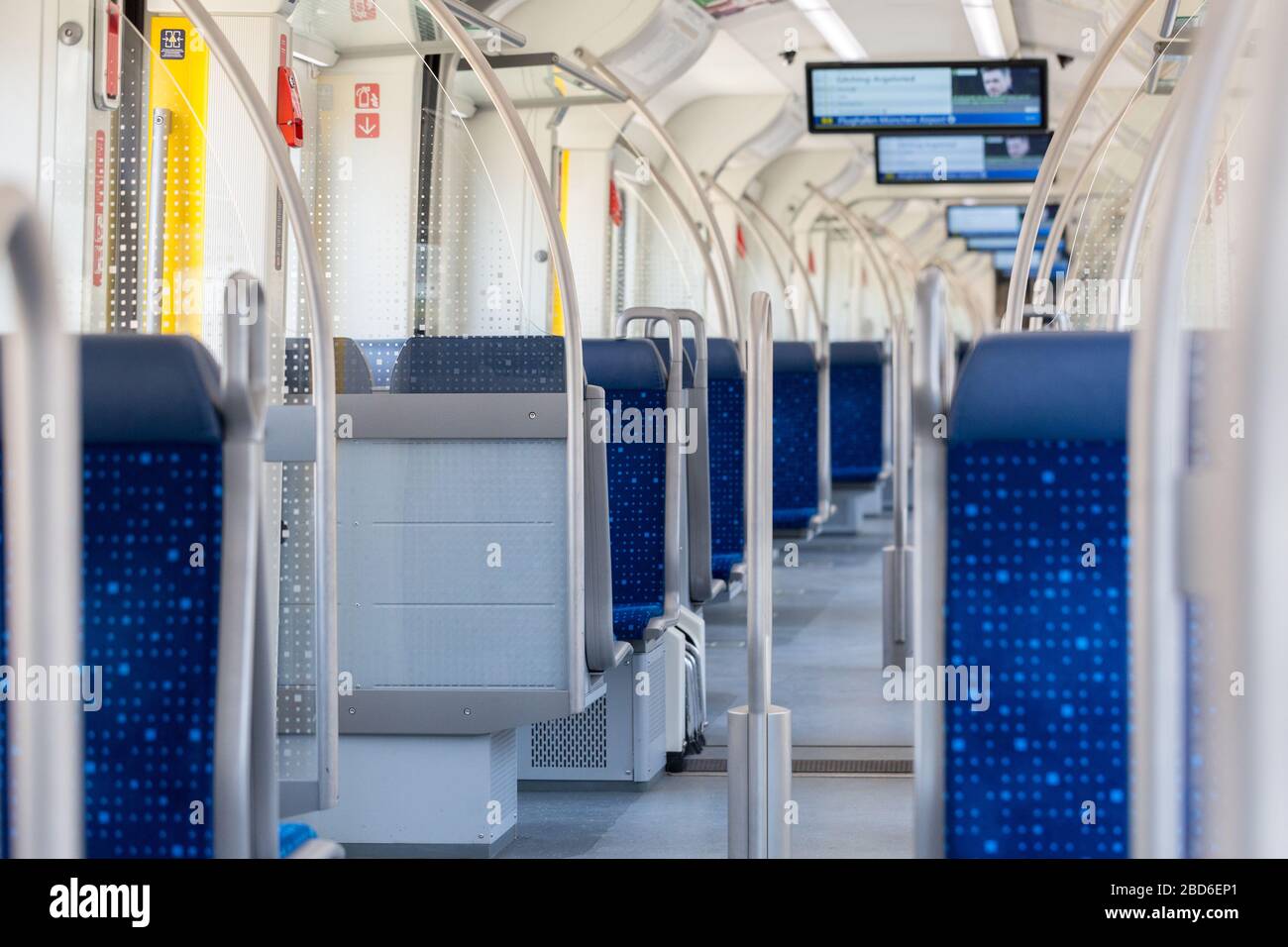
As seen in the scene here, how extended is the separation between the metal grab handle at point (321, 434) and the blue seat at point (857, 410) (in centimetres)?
733

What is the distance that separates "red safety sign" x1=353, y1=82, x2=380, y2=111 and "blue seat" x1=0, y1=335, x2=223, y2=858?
2091 mm

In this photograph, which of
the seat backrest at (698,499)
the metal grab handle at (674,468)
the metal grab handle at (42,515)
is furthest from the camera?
the seat backrest at (698,499)

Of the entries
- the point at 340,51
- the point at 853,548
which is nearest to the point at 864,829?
the point at 340,51

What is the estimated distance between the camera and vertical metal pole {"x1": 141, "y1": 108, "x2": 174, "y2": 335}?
285cm

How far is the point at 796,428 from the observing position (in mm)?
7910

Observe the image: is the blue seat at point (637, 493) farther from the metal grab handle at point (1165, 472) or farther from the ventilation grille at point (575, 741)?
the metal grab handle at point (1165, 472)

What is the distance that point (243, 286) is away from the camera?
1.97m

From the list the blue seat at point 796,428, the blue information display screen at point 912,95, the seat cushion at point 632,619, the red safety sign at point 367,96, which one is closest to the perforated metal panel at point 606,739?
the seat cushion at point 632,619

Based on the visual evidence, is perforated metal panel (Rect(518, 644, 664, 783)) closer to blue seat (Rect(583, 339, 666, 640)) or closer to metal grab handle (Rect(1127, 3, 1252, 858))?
blue seat (Rect(583, 339, 666, 640))

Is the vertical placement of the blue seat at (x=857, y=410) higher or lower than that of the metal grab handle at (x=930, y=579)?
higher

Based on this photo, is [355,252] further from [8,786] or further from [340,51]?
[8,786]

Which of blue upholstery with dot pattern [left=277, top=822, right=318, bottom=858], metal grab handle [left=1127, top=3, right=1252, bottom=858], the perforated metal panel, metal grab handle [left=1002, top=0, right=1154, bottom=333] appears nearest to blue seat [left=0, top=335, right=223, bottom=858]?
blue upholstery with dot pattern [left=277, top=822, right=318, bottom=858]

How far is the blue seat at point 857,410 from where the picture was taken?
33.8 ft

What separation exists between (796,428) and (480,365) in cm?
419
